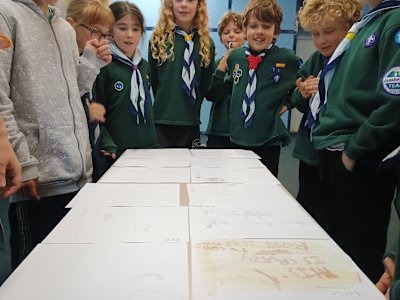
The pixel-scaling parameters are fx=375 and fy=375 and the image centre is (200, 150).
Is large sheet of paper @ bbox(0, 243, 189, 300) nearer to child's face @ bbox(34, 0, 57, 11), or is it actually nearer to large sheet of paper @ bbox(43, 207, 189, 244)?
large sheet of paper @ bbox(43, 207, 189, 244)

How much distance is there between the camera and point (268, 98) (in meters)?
1.91

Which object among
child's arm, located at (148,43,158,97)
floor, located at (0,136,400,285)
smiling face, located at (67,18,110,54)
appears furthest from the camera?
child's arm, located at (148,43,158,97)

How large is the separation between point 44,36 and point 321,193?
1.26 m

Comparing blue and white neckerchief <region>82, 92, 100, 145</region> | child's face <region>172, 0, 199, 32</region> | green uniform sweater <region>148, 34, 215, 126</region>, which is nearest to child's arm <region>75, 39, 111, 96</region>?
blue and white neckerchief <region>82, 92, 100, 145</region>

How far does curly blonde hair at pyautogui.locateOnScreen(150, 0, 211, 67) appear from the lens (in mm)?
2059

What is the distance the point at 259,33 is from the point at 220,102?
17.9 inches

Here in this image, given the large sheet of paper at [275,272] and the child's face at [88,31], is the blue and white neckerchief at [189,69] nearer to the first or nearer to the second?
the child's face at [88,31]

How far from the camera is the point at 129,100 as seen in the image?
173cm

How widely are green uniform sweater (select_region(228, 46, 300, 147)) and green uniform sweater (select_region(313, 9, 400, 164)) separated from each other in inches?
20.9

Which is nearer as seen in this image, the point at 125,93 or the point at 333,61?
the point at 333,61

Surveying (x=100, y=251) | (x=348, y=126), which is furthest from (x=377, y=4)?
(x=100, y=251)

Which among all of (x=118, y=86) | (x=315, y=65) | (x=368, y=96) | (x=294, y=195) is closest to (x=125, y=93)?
(x=118, y=86)

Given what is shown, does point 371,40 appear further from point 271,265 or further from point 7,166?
point 7,166

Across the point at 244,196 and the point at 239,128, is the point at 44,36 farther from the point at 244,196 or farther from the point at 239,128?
the point at 239,128
